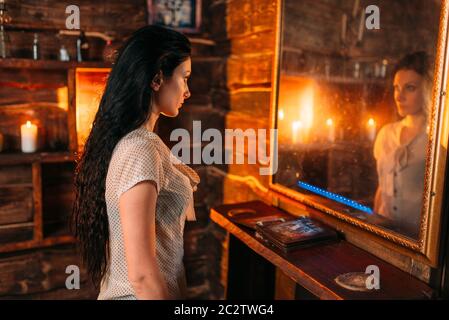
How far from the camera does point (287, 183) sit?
209cm

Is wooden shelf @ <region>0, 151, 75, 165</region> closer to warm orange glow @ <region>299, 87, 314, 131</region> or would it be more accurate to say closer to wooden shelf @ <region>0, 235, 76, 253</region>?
wooden shelf @ <region>0, 235, 76, 253</region>

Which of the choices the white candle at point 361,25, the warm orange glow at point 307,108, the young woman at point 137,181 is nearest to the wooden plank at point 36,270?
the young woman at point 137,181

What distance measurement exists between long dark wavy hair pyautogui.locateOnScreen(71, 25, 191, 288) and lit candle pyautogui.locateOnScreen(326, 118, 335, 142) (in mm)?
748

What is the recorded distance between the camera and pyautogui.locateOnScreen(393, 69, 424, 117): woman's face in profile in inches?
53.3

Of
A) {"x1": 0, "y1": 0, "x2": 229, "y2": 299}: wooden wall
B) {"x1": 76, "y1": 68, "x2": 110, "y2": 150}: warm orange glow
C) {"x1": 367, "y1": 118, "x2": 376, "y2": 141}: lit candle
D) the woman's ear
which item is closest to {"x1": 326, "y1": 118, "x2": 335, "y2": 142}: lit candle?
{"x1": 367, "y1": 118, "x2": 376, "y2": 141}: lit candle

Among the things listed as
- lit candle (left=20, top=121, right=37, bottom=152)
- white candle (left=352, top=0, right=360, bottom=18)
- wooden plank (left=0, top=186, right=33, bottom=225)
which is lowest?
wooden plank (left=0, top=186, right=33, bottom=225)

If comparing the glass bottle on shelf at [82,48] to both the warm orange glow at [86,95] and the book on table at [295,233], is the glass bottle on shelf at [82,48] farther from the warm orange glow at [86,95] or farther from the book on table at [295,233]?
the book on table at [295,233]

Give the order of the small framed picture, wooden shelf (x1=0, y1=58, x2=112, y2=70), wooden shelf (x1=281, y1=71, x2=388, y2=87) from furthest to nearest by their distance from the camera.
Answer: the small framed picture < wooden shelf (x1=0, y1=58, x2=112, y2=70) < wooden shelf (x1=281, y1=71, x2=388, y2=87)

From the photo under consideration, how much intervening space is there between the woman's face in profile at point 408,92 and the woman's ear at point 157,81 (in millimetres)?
829

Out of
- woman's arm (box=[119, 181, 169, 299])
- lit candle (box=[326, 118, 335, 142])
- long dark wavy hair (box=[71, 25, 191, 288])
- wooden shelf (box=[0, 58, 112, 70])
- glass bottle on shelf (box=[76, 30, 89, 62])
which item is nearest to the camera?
woman's arm (box=[119, 181, 169, 299])

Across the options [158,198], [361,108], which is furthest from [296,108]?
[158,198]

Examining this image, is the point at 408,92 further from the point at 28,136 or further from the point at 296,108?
the point at 28,136

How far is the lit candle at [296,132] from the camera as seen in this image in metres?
2.01

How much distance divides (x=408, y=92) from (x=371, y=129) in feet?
0.71
